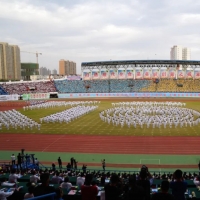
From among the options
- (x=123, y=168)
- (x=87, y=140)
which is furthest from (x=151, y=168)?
(x=87, y=140)

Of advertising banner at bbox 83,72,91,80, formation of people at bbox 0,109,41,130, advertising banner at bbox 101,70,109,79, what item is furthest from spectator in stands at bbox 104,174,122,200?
advertising banner at bbox 83,72,91,80

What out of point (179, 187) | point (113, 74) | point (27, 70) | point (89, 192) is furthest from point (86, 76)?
point (27, 70)

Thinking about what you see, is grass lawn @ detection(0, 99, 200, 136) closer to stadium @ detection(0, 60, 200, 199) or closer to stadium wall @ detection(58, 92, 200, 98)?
stadium @ detection(0, 60, 200, 199)

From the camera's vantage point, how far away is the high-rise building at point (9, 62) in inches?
4923

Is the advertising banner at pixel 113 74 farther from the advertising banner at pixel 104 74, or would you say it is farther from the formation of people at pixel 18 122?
the formation of people at pixel 18 122

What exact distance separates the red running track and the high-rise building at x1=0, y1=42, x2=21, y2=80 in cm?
11018

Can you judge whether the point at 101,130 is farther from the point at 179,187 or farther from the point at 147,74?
the point at 147,74

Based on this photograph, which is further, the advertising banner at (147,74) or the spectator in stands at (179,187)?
the advertising banner at (147,74)

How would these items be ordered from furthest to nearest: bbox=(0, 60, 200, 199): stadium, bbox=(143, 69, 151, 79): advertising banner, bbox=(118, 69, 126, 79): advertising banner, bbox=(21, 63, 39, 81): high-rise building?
bbox=(21, 63, 39, 81): high-rise building < bbox=(118, 69, 126, 79): advertising banner < bbox=(143, 69, 151, 79): advertising banner < bbox=(0, 60, 200, 199): stadium

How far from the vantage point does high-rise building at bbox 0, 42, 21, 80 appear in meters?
125

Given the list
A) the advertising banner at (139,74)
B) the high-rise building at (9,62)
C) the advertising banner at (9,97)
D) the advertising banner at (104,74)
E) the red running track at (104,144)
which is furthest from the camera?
the high-rise building at (9,62)

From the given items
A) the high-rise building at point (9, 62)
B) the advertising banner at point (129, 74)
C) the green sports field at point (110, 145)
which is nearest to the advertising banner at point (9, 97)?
the advertising banner at point (129, 74)

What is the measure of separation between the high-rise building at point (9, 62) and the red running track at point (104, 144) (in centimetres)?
11018

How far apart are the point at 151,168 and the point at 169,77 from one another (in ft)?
187
